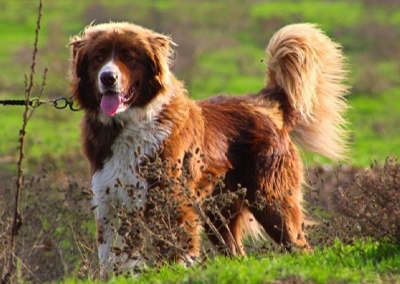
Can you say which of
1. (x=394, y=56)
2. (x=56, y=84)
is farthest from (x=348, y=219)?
(x=394, y=56)

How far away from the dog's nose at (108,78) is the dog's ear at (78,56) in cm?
43

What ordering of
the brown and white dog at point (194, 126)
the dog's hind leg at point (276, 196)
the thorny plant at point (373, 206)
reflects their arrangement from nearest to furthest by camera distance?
the thorny plant at point (373, 206)
the brown and white dog at point (194, 126)
the dog's hind leg at point (276, 196)

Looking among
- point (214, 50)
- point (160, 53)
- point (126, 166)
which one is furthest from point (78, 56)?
point (214, 50)

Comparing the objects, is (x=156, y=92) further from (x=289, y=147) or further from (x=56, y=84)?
(x=56, y=84)

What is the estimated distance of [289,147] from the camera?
970 cm

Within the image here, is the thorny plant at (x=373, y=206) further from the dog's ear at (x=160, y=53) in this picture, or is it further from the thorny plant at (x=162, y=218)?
the dog's ear at (x=160, y=53)

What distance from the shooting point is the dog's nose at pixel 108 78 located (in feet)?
28.4

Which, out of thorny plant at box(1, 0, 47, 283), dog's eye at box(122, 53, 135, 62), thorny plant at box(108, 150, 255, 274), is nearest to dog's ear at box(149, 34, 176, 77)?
dog's eye at box(122, 53, 135, 62)

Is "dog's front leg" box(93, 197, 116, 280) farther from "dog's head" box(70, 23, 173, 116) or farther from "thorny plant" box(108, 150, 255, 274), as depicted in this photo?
"dog's head" box(70, 23, 173, 116)

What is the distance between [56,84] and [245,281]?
2060 cm

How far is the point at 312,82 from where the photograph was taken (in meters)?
10.2

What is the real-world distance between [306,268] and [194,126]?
2.05 metres

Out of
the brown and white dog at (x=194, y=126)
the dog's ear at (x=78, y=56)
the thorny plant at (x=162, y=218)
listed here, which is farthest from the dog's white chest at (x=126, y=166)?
the dog's ear at (x=78, y=56)

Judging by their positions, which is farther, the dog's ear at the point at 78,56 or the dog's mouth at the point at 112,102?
the dog's ear at the point at 78,56
